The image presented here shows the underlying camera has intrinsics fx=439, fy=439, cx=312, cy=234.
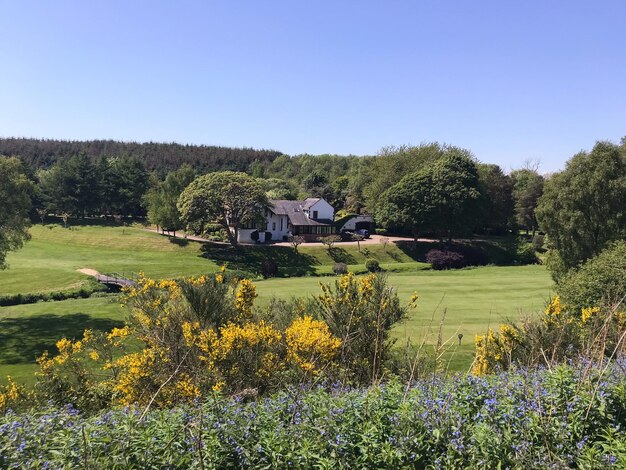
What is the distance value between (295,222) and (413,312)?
46980mm

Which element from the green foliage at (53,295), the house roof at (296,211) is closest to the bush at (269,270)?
the green foliage at (53,295)

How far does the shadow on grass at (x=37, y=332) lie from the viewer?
75.6ft

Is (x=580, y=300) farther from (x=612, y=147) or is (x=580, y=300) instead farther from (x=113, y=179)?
(x=113, y=179)

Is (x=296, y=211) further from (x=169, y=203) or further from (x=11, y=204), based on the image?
(x=11, y=204)

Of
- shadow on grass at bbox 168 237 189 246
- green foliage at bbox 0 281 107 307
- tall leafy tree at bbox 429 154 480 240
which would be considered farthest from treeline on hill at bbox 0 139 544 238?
green foliage at bbox 0 281 107 307

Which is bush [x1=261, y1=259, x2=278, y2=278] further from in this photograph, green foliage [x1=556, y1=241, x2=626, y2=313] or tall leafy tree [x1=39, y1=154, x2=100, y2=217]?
tall leafy tree [x1=39, y1=154, x2=100, y2=217]

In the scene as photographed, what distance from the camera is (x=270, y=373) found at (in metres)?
10.0

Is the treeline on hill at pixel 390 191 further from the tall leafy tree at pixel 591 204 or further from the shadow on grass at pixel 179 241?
the tall leafy tree at pixel 591 204

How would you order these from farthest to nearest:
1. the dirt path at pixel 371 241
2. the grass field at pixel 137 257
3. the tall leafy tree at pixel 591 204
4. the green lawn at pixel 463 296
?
the dirt path at pixel 371 241 < the grass field at pixel 137 257 < the tall leafy tree at pixel 591 204 < the green lawn at pixel 463 296

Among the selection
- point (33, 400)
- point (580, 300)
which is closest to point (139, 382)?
point (33, 400)

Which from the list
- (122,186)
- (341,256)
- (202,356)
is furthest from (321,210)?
(202,356)

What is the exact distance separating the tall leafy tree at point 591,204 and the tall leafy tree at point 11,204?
133 ft

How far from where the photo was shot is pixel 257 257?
197 ft

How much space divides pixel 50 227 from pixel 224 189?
36714 mm
